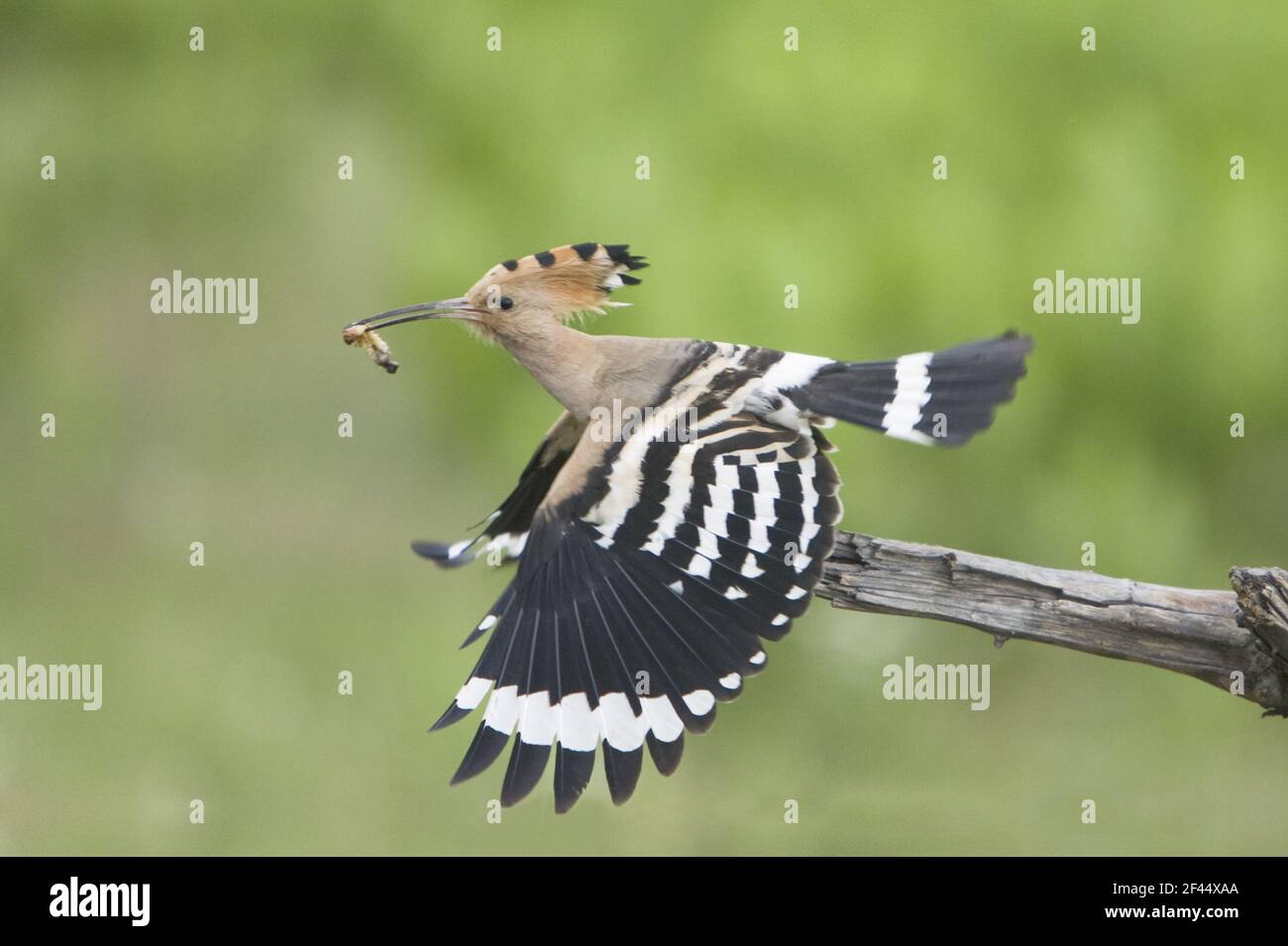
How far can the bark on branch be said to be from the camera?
2.01m

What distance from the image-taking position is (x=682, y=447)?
6.79 ft

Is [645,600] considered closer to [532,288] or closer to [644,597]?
[644,597]

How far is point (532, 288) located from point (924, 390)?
614 mm

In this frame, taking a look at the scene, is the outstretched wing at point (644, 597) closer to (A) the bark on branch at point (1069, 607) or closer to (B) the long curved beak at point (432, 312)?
(A) the bark on branch at point (1069, 607)

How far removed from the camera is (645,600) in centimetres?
201

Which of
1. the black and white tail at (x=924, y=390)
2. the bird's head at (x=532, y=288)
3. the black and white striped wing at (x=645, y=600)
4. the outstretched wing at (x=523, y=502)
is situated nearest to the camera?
the black and white striped wing at (x=645, y=600)

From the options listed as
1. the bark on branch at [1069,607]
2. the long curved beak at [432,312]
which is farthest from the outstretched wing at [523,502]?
the bark on branch at [1069,607]

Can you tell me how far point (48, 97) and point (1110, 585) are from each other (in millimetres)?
3600

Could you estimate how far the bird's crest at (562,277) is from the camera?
227cm

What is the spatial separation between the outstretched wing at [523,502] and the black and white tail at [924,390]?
39 cm

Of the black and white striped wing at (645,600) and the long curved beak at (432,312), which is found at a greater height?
the long curved beak at (432,312)

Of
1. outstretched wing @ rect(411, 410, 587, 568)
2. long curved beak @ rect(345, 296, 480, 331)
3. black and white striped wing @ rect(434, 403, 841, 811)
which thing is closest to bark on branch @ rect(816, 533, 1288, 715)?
black and white striped wing @ rect(434, 403, 841, 811)

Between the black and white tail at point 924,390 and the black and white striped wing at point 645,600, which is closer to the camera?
the black and white striped wing at point 645,600

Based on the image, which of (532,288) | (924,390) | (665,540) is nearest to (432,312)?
(532,288)
